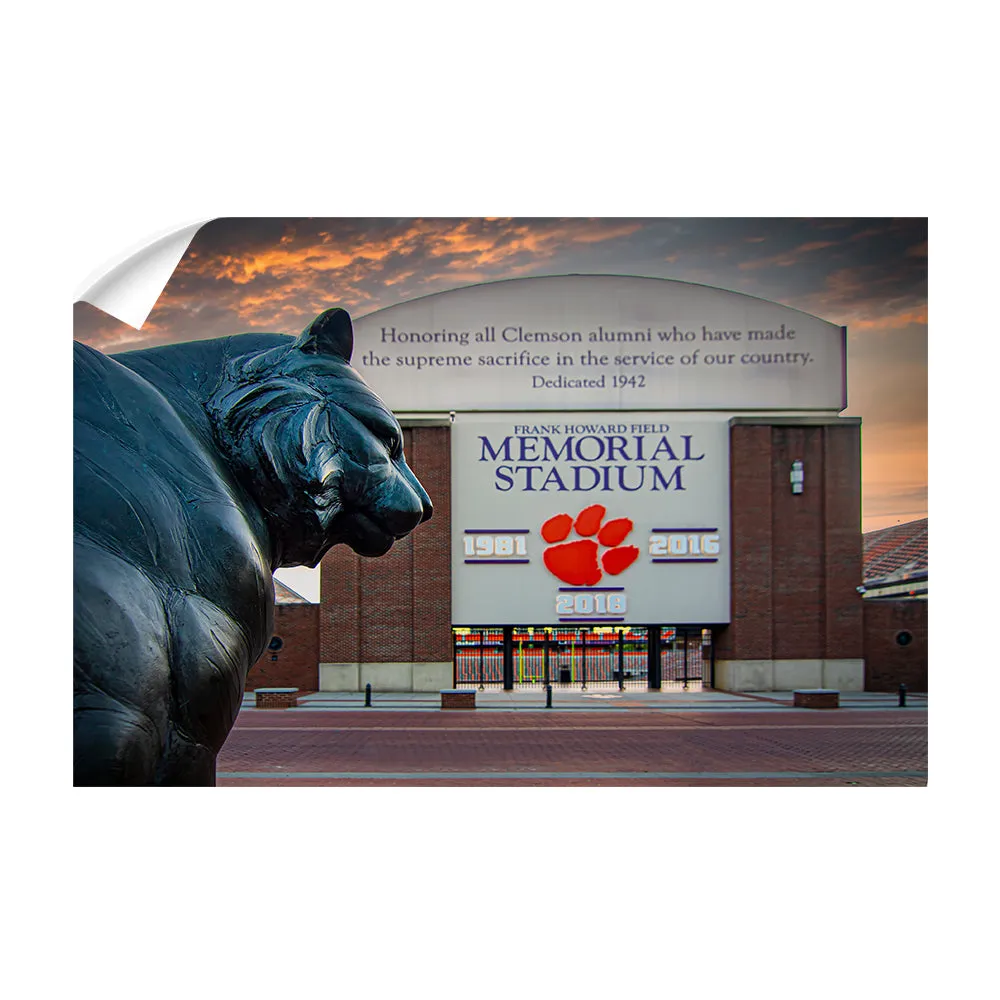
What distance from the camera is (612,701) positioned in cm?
1314

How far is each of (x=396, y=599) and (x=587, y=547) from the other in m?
4.21

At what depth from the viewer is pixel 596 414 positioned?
11172mm

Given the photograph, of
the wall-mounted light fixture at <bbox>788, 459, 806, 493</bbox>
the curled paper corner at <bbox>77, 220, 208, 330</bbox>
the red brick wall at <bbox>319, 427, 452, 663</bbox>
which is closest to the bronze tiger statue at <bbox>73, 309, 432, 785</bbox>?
the curled paper corner at <bbox>77, 220, 208, 330</bbox>

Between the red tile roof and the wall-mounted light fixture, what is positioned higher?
the wall-mounted light fixture

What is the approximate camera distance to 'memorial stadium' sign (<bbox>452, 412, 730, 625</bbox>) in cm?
1177

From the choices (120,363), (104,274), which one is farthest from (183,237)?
(120,363)

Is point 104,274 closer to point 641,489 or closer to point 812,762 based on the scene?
point 641,489

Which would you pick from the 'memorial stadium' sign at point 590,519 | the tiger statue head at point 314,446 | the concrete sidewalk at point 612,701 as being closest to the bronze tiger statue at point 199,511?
the tiger statue head at point 314,446

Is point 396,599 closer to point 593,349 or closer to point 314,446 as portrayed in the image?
point 593,349

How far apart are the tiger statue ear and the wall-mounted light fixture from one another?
14.2 m

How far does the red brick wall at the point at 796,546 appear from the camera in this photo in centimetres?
1433

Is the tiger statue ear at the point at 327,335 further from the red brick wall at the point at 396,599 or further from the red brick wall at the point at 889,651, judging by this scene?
the red brick wall at the point at 889,651

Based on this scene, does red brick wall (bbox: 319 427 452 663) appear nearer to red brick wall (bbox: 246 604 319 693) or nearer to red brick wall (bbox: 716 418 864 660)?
red brick wall (bbox: 246 604 319 693)

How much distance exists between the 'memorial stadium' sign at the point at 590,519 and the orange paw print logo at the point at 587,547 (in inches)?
0.6
